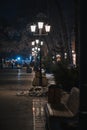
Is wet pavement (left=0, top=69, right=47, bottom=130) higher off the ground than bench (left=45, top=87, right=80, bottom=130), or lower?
lower

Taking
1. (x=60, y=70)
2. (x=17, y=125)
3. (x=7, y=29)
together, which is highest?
(x=7, y=29)

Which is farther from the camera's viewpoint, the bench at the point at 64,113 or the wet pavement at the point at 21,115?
the wet pavement at the point at 21,115

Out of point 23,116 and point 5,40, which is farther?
point 5,40

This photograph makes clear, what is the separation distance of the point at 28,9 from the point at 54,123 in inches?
2354

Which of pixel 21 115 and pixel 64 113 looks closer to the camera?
pixel 64 113

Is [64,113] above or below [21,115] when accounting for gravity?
above

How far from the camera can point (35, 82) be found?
103 ft

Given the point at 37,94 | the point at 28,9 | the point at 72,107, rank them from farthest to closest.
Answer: the point at 28,9 → the point at 37,94 → the point at 72,107

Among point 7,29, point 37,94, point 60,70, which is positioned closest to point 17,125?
point 60,70

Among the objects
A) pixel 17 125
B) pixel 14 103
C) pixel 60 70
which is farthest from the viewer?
pixel 60 70

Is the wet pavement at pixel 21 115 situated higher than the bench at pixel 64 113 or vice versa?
the bench at pixel 64 113

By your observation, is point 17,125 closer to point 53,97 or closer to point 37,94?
point 53,97

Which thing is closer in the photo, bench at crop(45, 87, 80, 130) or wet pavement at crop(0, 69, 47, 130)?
bench at crop(45, 87, 80, 130)

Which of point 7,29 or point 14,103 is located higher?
point 7,29
